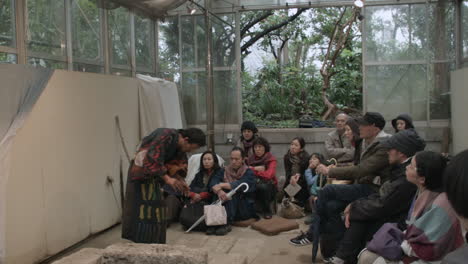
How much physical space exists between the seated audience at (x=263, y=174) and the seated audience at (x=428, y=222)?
2916mm

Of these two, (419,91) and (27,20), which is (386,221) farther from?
(419,91)

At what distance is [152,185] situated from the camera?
3.62 m

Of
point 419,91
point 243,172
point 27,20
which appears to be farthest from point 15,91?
point 419,91

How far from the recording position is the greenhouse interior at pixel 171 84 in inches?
162

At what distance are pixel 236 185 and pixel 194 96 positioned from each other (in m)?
2.93

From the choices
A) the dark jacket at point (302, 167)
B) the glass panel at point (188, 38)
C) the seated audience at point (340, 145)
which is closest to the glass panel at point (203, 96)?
the glass panel at point (188, 38)

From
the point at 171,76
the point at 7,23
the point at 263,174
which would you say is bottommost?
the point at 263,174

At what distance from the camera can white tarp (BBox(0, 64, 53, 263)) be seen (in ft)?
12.1

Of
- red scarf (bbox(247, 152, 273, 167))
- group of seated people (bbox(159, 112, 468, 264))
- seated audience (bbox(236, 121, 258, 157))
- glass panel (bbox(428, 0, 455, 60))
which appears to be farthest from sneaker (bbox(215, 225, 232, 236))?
glass panel (bbox(428, 0, 455, 60))

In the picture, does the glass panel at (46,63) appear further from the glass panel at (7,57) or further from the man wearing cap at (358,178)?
the man wearing cap at (358,178)

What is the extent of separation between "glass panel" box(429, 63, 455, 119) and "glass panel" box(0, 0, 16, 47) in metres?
6.27

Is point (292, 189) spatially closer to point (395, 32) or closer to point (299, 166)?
point (299, 166)

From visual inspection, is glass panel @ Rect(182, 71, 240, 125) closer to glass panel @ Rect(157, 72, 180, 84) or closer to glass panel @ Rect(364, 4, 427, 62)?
glass panel @ Rect(157, 72, 180, 84)

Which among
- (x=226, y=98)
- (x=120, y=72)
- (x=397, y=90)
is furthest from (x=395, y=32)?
(x=120, y=72)
